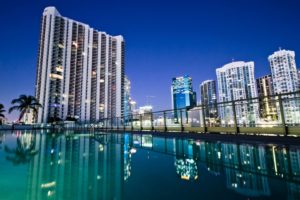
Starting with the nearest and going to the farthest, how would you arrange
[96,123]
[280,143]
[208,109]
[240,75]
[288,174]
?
[288,174] → [280,143] → [208,109] → [96,123] → [240,75]

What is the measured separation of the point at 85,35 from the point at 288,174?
104 m

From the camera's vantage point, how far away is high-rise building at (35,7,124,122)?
260 ft

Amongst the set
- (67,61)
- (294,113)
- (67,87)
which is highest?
(67,61)

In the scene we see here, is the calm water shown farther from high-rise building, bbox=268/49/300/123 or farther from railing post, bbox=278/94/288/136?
high-rise building, bbox=268/49/300/123

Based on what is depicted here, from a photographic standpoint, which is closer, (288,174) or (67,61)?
(288,174)

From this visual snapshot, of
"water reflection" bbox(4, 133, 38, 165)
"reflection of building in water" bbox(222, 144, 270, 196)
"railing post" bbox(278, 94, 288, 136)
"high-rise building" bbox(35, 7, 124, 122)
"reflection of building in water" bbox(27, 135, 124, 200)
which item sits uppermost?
"high-rise building" bbox(35, 7, 124, 122)

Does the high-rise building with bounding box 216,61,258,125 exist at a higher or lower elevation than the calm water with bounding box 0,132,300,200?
higher

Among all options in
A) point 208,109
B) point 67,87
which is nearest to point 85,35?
point 67,87

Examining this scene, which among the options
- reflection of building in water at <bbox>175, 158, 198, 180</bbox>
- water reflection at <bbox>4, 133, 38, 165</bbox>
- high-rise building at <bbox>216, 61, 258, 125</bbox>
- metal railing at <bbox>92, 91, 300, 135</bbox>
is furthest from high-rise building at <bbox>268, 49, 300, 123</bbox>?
water reflection at <bbox>4, 133, 38, 165</bbox>

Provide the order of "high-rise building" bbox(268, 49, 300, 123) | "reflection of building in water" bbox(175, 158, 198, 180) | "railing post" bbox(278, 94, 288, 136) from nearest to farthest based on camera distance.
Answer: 1. "reflection of building in water" bbox(175, 158, 198, 180)
2. "railing post" bbox(278, 94, 288, 136)
3. "high-rise building" bbox(268, 49, 300, 123)

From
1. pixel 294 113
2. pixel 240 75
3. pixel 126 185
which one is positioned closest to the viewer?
pixel 126 185

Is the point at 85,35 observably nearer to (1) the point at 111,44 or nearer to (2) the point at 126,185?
(1) the point at 111,44

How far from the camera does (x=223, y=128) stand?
6.27 metres

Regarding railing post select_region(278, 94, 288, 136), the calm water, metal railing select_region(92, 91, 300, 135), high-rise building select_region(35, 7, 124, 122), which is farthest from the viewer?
high-rise building select_region(35, 7, 124, 122)
